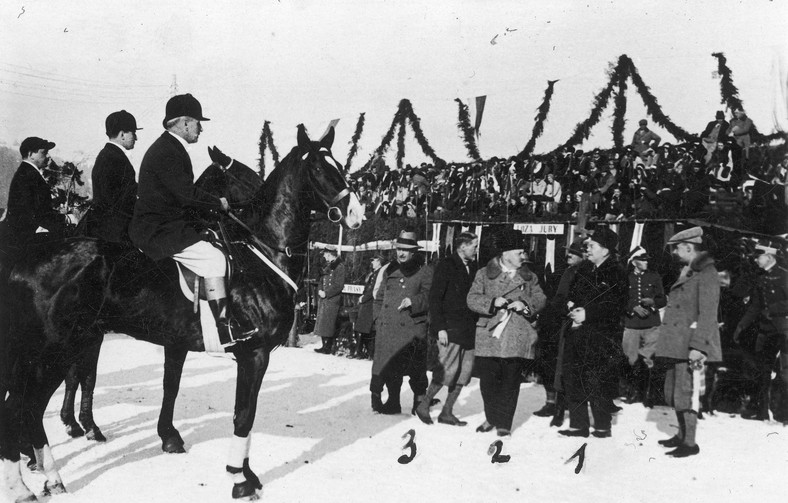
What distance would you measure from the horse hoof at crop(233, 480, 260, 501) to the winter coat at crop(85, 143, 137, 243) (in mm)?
2381

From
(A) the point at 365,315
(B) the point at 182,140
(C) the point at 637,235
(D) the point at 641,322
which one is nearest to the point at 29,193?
(B) the point at 182,140

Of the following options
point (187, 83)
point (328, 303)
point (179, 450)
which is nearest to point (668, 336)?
point (179, 450)

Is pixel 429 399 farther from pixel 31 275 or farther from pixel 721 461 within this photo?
pixel 31 275

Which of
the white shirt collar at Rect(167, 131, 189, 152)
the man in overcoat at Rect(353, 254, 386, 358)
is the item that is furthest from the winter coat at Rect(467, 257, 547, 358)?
the man in overcoat at Rect(353, 254, 386, 358)

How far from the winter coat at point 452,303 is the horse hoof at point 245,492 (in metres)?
3.13

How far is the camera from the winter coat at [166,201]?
16.4 ft

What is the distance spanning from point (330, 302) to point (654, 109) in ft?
23.7

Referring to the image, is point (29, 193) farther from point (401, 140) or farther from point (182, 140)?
point (401, 140)

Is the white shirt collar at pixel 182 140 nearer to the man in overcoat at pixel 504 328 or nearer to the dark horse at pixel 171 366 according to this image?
the dark horse at pixel 171 366

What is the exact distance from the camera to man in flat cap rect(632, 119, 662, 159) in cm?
835

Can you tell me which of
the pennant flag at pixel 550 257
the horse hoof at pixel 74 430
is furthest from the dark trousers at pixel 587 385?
the horse hoof at pixel 74 430

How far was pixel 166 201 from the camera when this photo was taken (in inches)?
201

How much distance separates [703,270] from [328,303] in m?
7.77

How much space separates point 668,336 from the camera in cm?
623
